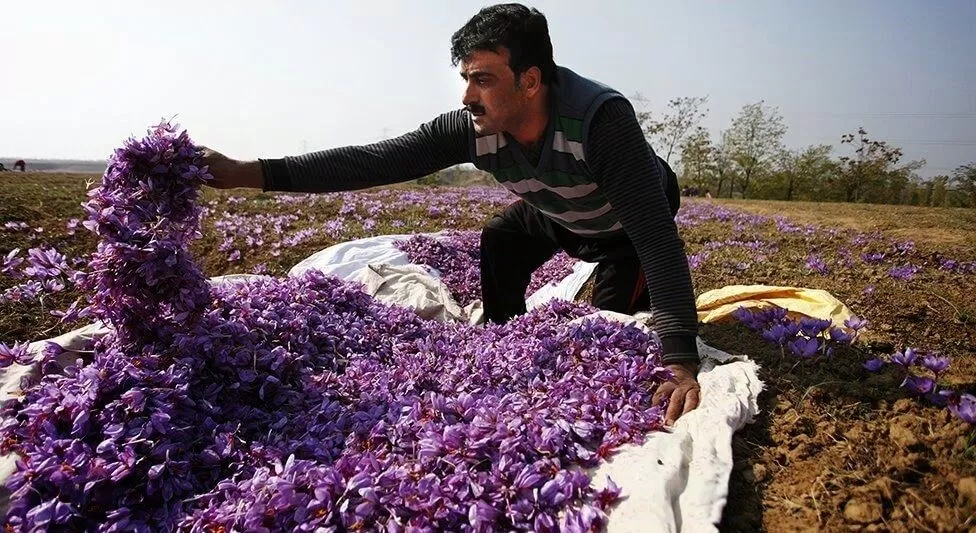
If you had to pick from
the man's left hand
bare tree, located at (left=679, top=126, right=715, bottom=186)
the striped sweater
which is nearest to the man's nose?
the striped sweater

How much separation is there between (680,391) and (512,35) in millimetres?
1970

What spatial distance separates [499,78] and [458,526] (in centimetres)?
214

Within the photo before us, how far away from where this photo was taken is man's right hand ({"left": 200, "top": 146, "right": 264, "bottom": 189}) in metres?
2.85

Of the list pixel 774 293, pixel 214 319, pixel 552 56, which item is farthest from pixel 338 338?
pixel 774 293

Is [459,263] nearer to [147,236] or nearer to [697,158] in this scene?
[147,236]

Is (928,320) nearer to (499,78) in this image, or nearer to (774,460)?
(774,460)

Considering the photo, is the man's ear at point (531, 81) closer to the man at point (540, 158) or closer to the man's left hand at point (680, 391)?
the man at point (540, 158)

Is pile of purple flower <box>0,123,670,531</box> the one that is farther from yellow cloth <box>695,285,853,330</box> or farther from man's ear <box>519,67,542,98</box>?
yellow cloth <box>695,285,853,330</box>

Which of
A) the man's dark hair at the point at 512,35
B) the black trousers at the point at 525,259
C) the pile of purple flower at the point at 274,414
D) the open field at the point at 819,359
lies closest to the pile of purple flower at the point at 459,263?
the black trousers at the point at 525,259

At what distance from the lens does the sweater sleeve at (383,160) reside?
3115mm

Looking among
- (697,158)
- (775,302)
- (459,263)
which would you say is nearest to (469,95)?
(775,302)

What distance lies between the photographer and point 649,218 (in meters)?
2.73

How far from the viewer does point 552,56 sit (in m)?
2.96

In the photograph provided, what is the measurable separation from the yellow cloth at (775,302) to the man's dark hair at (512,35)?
234 centimetres
